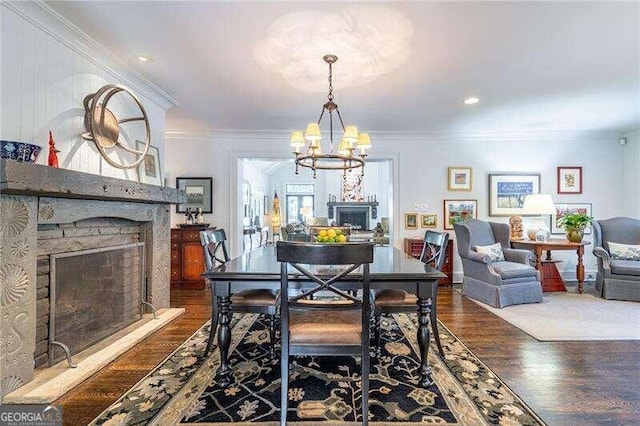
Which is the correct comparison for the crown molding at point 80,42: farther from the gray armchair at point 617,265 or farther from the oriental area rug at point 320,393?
the gray armchair at point 617,265

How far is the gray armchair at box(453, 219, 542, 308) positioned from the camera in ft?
12.6

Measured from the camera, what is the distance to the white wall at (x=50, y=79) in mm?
2006

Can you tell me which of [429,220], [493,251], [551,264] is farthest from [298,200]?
[551,264]

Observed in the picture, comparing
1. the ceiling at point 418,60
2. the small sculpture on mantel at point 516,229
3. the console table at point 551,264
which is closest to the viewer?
the ceiling at point 418,60

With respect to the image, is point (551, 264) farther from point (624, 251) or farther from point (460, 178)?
point (460, 178)

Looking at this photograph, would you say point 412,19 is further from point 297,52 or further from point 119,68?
point 119,68

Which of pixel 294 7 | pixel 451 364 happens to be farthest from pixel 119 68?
pixel 451 364

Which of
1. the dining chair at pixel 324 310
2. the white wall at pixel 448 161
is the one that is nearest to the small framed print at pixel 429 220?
the white wall at pixel 448 161

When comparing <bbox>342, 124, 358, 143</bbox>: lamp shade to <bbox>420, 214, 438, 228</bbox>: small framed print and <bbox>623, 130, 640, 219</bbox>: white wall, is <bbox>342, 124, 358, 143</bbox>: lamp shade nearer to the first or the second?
<bbox>420, 214, 438, 228</bbox>: small framed print

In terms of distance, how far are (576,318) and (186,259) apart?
15.8ft

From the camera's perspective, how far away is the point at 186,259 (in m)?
4.67

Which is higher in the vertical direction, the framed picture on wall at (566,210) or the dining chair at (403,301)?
the framed picture on wall at (566,210)

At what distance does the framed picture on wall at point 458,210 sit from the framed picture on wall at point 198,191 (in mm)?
3848

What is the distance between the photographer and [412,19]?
2.21 meters
